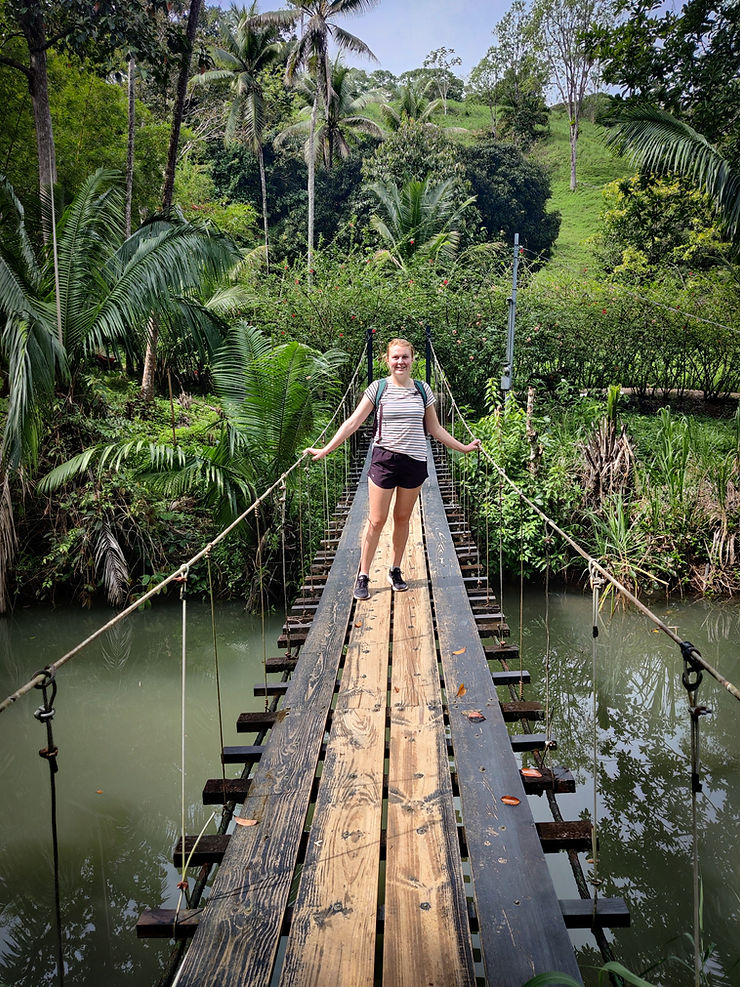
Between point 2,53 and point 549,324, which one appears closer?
point 2,53

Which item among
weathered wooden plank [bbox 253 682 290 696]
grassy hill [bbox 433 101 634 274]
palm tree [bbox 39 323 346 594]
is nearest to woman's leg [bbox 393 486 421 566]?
weathered wooden plank [bbox 253 682 290 696]

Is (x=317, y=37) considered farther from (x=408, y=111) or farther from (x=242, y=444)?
(x=242, y=444)

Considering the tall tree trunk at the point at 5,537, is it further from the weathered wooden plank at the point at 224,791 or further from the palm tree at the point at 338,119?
the palm tree at the point at 338,119

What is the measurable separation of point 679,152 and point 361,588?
6631 millimetres

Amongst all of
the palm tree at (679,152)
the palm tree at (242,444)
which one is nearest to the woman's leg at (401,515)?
the palm tree at (242,444)

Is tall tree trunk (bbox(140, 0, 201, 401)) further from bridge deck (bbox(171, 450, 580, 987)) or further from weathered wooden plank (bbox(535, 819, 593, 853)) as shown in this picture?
Answer: weathered wooden plank (bbox(535, 819, 593, 853))

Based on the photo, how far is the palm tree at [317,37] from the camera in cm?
1605

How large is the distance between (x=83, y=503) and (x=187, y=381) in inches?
212

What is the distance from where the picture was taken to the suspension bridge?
1379 millimetres

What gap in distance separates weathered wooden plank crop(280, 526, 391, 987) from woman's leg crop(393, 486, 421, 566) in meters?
0.84

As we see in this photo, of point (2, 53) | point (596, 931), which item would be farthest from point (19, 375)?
point (596, 931)

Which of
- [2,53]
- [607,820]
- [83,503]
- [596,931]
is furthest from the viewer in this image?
[2,53]

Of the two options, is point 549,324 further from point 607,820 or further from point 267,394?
point 607,820

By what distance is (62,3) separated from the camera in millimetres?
7012
